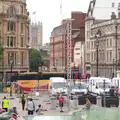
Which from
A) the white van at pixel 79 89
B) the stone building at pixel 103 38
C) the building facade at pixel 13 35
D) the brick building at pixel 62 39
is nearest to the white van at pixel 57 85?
the white van at pixel 79 89

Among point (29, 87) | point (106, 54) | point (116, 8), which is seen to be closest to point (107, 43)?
point (106, 54)

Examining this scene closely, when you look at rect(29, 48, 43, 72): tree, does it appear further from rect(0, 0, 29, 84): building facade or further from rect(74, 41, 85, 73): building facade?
rect(0, 0, 29, 84): building facade

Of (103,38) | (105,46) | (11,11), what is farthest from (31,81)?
(103,38)

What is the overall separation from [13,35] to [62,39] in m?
69.4

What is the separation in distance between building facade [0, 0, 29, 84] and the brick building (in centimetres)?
5271

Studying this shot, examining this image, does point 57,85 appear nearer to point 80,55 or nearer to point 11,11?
point 11,11

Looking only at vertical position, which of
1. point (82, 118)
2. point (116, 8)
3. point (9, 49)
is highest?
point (116, 8)

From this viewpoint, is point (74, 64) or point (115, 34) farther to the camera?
point (74, 64)

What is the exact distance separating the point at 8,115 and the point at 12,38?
66.5 meters

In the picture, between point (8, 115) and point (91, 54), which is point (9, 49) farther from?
point (8, 115)

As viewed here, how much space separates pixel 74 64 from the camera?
13575cm

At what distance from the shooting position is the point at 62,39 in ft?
529

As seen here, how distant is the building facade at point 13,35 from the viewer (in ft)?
298

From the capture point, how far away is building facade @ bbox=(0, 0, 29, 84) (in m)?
90.8
